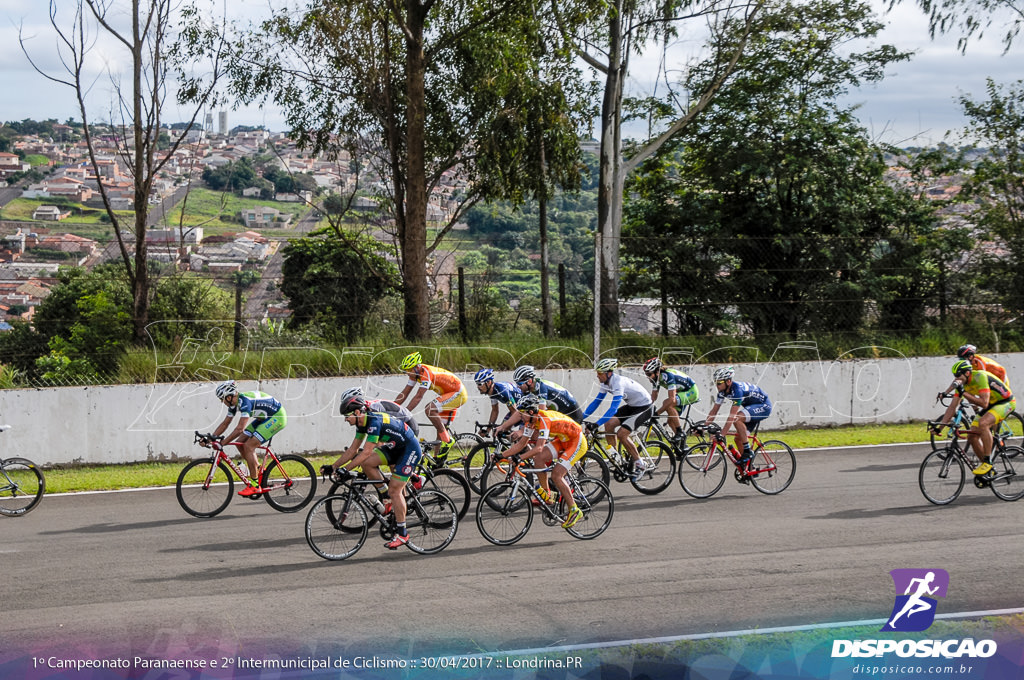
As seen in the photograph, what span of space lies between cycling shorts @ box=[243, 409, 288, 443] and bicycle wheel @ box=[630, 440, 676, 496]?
444cm

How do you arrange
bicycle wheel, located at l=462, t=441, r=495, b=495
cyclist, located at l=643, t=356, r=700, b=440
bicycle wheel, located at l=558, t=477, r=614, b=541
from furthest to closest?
1. cyclist, located at l=643, t=356, r=700, b=440
2. bicycle wheel, located at l=462, t=441, r=495, b=495
3. bicycle wheel, located at l=558, t=477, r=614, b=541

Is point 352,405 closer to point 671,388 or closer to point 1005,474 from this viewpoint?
point 671,388

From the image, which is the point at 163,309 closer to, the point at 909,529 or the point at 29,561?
the point at 29,561

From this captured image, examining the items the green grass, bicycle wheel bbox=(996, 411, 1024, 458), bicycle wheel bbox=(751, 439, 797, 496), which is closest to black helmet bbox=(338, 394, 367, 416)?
the green grass

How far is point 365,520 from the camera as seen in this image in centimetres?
942

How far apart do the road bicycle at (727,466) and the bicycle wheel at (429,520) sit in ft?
12.5

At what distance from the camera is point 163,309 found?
56.9 feet

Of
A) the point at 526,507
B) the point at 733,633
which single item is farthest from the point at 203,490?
the point at 733,633

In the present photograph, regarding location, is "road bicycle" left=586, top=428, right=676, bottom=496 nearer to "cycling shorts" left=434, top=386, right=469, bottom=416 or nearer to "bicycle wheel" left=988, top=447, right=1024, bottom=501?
"cycling shorts" left=434, top=386, right=469, bottom=416

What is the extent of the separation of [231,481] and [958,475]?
28.1 ft

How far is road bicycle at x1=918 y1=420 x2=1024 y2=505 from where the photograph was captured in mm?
11555

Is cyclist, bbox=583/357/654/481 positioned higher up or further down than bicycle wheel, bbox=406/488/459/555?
higher up

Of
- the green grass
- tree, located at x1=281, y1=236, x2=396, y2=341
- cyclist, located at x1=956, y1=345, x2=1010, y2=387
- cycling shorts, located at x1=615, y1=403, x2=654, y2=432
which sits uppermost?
tree, located at x1=281, y1=236, x2=396, y2=341

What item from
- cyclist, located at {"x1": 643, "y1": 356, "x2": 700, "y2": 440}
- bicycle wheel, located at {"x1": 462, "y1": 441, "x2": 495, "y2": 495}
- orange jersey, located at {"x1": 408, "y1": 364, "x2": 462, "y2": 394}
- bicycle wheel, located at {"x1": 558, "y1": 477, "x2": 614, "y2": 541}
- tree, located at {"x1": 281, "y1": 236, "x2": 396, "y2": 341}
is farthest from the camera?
tree, located at {"x1": 281, "y1": 236, "x2": 396, "y2": 341}
